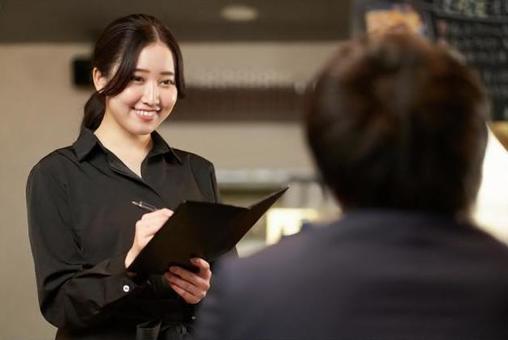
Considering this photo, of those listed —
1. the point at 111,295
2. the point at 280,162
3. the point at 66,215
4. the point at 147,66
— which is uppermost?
the point at 147,66

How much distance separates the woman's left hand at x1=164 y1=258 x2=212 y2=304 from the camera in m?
1.59

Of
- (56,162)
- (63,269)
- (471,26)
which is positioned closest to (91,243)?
(63,269)

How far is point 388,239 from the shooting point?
2.84 feet

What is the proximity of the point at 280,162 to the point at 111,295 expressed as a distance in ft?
11.8

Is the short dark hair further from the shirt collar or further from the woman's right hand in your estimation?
the shirt collar

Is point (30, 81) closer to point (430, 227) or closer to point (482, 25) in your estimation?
point (482, 25)

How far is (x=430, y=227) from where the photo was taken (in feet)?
2.85

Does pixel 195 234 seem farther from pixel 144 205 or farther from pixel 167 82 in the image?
pixel 167 82

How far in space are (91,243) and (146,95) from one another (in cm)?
31

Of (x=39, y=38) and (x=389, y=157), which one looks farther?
(x=39, y=38)

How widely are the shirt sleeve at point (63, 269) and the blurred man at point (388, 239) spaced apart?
691 mm

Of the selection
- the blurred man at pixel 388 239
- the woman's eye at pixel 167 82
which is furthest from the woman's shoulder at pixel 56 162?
the blurred man at pixel 388 239

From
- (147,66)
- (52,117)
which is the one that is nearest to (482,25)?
(147,66)

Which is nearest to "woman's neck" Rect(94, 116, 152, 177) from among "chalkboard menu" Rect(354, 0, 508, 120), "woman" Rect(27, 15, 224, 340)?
"woman" Rect(27, 15, 224, 340)
